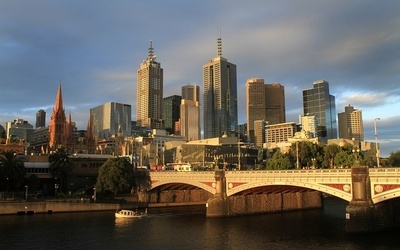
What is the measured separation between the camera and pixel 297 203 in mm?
97625

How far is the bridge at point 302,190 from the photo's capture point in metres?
59.1

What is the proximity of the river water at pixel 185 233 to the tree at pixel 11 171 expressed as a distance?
1829cm

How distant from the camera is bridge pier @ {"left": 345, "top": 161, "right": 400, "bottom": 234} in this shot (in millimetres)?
58938

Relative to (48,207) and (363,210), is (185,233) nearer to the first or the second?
(363,210)

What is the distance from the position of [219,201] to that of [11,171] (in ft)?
188

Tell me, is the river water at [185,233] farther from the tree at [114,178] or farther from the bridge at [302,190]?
the tree at [114,178]

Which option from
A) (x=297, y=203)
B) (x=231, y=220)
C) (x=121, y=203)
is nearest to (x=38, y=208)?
(x=121, y=203)

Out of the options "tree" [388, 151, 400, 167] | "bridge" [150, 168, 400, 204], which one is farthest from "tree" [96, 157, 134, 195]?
"tree" [388, 151, 400, 167]

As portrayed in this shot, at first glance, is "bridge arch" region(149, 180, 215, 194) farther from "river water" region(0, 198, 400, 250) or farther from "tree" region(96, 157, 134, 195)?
"tree" region(96, 157, 134, 195)

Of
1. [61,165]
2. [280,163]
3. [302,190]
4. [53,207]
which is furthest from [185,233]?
[61,165]

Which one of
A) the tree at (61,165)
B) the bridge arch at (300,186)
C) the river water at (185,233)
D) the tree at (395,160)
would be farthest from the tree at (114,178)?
the tree at (395,160)

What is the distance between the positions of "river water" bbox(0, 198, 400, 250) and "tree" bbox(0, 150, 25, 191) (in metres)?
18.3

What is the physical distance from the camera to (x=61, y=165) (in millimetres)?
117812

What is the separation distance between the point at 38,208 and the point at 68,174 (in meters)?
30.1
